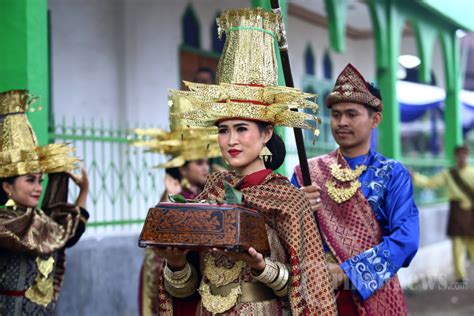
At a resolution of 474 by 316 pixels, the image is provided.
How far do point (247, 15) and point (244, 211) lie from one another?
1005mm

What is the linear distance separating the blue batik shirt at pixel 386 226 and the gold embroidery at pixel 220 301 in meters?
0.97

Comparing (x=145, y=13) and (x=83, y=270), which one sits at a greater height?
(x=145, y=13)

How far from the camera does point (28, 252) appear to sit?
4.88 meters

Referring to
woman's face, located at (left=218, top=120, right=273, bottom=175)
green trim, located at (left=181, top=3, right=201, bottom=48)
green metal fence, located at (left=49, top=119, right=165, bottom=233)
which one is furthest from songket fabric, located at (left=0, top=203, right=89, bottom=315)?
green trim, located at (left=181, top=3, right=201, bottom=48)

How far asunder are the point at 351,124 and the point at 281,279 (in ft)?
4.88

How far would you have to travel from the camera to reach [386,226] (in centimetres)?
468

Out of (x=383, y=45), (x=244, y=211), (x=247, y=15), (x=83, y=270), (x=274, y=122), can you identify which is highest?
(x=383, y=45)

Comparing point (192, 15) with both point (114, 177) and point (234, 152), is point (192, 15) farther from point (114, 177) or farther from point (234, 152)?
point (234, 152)

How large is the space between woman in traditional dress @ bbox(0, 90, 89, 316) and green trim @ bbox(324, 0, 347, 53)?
5.21 metres

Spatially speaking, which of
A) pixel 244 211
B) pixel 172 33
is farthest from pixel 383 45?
pixel 244 211

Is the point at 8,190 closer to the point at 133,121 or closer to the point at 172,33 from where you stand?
the point at 133,121

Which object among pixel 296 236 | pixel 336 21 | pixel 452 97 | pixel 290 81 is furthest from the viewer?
Answer: pixel 452 97

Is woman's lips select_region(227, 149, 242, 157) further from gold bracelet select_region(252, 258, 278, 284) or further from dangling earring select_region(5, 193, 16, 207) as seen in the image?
dangling earring select_region(5, 193, 16, 207)

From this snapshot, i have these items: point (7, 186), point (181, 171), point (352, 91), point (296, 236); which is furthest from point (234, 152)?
point (181, 171)
